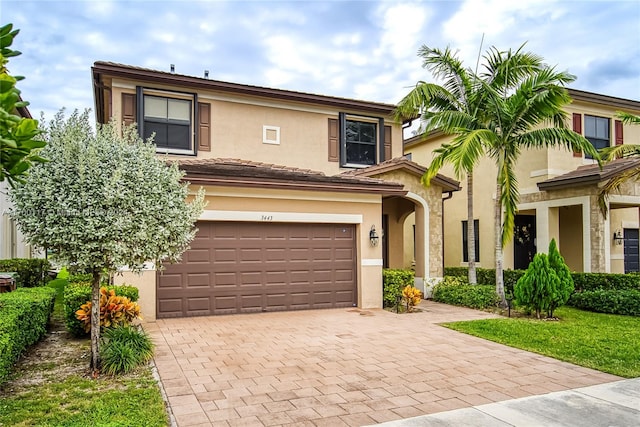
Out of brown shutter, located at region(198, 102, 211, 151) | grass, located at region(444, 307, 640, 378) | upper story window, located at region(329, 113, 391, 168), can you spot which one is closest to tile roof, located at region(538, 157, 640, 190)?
grass, located at region(444, 307, 640, 378)

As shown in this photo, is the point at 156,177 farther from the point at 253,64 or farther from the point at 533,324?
the point at 253,64

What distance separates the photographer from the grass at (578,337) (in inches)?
295

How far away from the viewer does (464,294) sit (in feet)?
45.1

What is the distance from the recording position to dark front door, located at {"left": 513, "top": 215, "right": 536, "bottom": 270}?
19120 mm

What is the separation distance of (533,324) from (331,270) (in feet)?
16.2

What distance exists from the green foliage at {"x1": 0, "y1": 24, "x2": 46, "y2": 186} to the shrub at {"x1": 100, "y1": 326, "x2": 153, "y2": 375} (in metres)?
4.61

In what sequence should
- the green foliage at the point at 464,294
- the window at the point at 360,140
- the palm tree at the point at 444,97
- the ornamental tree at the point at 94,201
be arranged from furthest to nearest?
the window at the point at 360,140, the palm tree at the point at 444,97, the green foliage at the point at 464,294, the ornamental tree at the point at 94,201

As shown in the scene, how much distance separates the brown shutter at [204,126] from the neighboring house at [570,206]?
33.6 ft

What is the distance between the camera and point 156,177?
6.25 metres

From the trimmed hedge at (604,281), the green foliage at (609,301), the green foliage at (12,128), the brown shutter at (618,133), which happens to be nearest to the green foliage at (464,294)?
the green foliage at (609,301)

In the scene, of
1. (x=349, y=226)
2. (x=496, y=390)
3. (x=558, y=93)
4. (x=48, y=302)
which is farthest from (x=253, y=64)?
(x=496, y=390)

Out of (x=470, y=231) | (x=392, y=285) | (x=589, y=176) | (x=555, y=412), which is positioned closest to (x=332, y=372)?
(x=555, y=412)

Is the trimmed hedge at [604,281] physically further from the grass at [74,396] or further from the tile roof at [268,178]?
the grass at [74,396]

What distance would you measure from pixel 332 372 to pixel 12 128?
5.35m
